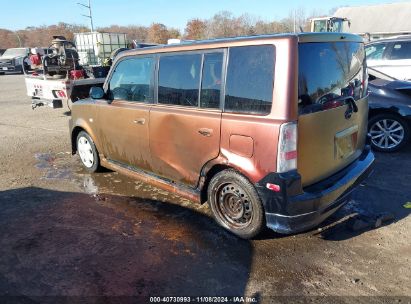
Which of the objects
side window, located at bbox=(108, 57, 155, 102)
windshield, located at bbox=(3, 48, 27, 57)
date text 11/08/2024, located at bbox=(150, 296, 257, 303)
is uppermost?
windshield, located at bbox=(3, 48, 27, 57)

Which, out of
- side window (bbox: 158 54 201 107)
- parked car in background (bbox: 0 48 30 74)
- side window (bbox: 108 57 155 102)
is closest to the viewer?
side window (bbox: 158 54 201 107)

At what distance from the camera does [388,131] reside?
6.28 metres

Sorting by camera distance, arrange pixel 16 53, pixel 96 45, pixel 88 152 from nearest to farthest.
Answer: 1. pixel 88 152
2. pixel 96 45
3. pixel 16 53

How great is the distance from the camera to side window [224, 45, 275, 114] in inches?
120

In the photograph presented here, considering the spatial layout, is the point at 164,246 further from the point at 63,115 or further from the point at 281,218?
the point at 63,115

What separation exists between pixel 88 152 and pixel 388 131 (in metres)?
5.06

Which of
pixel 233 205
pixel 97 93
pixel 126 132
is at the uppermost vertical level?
pixel 97 93

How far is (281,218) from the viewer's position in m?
3.16

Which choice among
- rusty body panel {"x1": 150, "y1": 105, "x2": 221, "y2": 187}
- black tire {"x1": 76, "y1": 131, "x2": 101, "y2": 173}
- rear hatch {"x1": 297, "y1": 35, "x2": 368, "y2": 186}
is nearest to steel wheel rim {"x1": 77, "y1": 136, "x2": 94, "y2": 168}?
black tire {"x1": 76, "y1": 131, "x2": 101, "y2": 173}

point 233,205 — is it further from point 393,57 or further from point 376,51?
point 376,51

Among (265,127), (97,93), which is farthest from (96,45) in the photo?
(265,127)

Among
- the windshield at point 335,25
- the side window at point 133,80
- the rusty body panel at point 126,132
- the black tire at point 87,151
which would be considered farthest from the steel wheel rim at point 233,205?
the windshield at point 335,25

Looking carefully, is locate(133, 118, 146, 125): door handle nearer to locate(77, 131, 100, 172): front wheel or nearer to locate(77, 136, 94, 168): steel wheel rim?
locate(77, 131, 100, 172): front wheel

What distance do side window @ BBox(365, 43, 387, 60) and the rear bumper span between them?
829 centimetres
